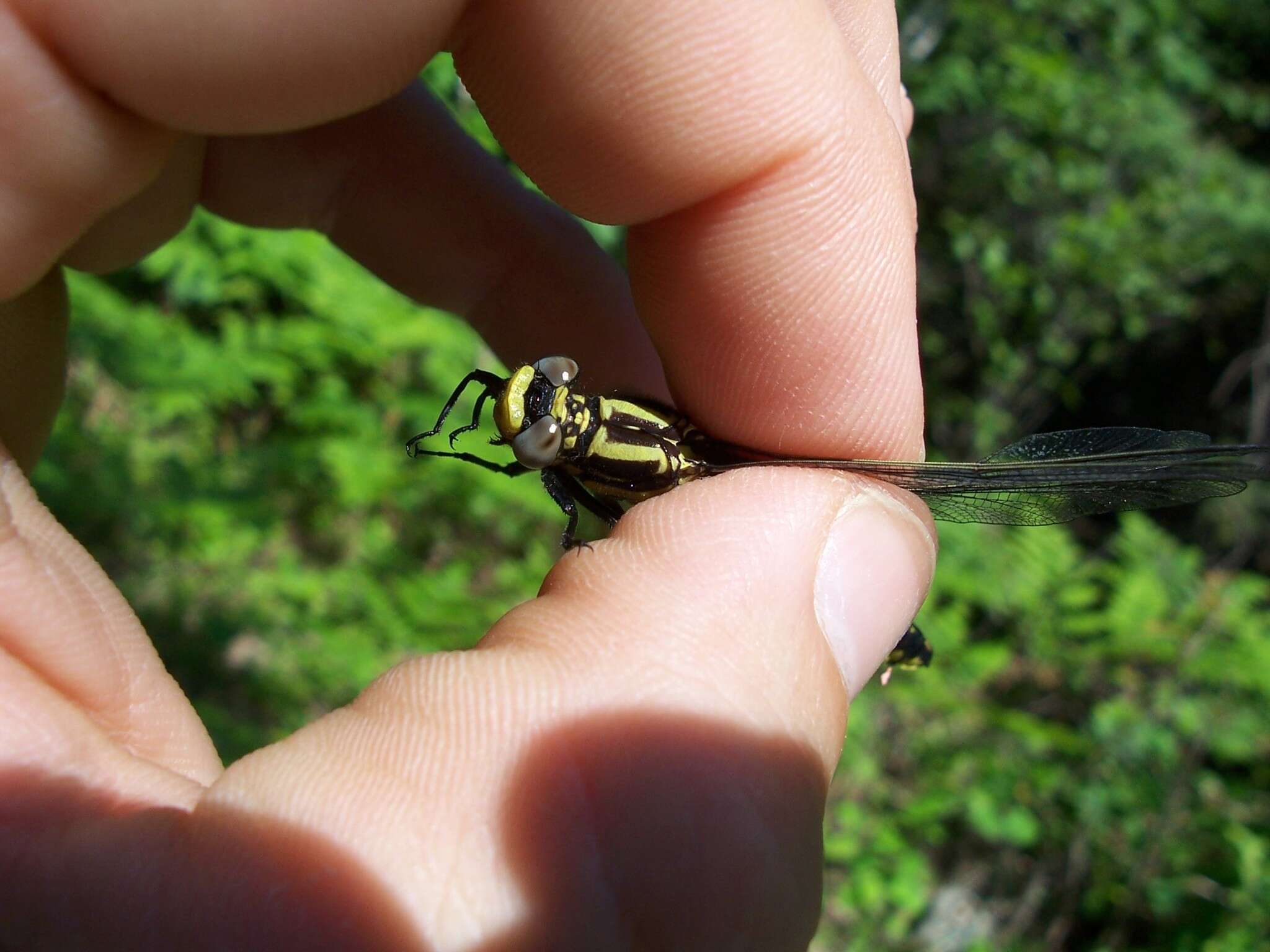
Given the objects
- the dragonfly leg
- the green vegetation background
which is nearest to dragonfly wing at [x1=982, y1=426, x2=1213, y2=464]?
the dragonfly leg

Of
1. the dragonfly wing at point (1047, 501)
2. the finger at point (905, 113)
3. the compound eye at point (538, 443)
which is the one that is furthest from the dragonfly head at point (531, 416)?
the finger at point (905, 113)

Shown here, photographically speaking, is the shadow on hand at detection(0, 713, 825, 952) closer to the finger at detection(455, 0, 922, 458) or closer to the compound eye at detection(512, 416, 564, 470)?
the compound eye at detection(512, 416, 564, 470)

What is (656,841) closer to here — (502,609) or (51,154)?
(51,154)

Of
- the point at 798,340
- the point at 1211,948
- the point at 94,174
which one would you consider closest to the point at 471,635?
the point at 798,340

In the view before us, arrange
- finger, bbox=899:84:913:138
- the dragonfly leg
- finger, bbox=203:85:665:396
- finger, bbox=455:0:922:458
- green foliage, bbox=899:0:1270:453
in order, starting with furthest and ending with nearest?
green foliage, bbox=899:0:1270:453, the dragonfly leg, finger, bbox=203:85:665:396, finger, bbox=899:84:913:138, finger, bbox=455:0:922:458

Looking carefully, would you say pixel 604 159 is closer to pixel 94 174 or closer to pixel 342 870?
pixel 94 174

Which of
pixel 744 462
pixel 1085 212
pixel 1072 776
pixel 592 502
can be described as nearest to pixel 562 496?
pixel 592 502
